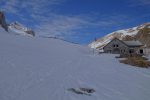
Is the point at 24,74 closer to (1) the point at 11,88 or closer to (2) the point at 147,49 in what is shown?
(1) the point at 11,88

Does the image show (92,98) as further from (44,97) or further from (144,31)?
(144,31)

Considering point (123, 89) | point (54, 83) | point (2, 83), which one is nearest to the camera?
point (2, 83)

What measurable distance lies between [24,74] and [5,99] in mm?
7089

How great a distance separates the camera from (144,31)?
518ft

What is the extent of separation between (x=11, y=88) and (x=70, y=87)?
520cm

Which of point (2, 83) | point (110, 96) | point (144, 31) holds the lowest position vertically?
point (110, 96)

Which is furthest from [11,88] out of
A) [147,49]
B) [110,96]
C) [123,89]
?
[147,49]

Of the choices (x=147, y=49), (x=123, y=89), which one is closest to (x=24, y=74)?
(x=123, y=89)

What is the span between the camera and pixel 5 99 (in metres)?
14.1

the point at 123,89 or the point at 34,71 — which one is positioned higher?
the point at 34,71

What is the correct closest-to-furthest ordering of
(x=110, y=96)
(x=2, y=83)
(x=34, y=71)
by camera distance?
(x=2, y=83) < (x=110, y=96) < (x=34, y=71)

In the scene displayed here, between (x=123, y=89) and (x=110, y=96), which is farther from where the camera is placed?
(x=123, y=89)

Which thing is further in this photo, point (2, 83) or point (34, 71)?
point (34, 71)

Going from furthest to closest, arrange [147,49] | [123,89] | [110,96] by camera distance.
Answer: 1. [147,49]
2. [123,89]
3. [110,96]
